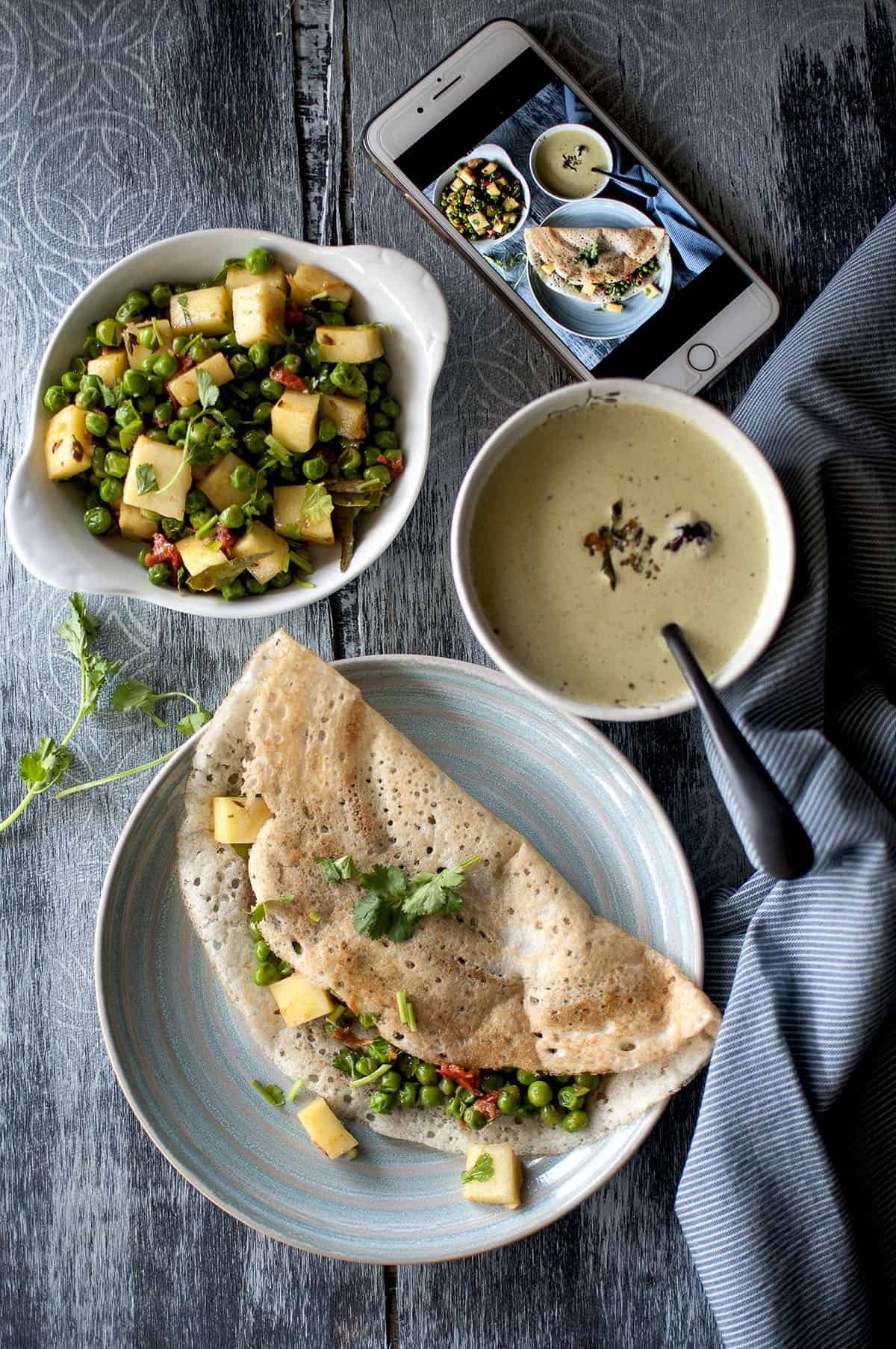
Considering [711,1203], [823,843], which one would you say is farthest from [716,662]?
[711,1203]

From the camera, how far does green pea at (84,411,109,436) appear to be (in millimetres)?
2506

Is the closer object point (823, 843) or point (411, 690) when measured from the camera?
point (823, 843)

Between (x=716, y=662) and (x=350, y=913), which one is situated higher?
(x=716, y=662)

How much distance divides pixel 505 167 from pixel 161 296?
93 centimetres

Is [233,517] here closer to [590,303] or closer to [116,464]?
[116,464]

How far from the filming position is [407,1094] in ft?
8.84

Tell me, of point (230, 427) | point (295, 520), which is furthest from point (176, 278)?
point (295, 520)

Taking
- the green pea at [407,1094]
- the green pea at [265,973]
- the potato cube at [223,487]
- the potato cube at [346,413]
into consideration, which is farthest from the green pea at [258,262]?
the green pea at [407,1094]

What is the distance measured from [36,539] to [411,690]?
949mm

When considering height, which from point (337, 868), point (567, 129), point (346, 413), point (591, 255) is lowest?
point (337, 868)

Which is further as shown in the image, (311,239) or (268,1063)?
(311,239)

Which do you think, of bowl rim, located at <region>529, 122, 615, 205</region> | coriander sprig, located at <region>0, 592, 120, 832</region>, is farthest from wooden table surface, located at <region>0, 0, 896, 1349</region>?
bowl rim, located at <region>529, 122, 615, 205</region>

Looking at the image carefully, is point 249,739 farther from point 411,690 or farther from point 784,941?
point 784,941

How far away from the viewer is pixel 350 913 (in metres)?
2.68
